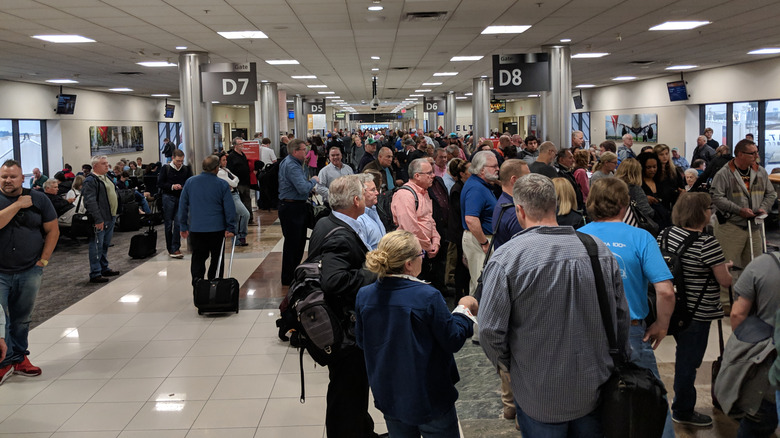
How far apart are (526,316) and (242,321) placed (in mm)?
4929

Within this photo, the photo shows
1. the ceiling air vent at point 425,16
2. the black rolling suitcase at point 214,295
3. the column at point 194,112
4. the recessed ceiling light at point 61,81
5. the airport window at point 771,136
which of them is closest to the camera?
the black rolling suitcase at point 214,295

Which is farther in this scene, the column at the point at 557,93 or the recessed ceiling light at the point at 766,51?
the recessed ceiling light at the point at 766,51

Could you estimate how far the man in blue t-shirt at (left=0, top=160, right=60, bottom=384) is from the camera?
16.7 feet

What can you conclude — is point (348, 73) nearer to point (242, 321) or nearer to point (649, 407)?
point (242, 321)

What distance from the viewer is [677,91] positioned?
19.7 m

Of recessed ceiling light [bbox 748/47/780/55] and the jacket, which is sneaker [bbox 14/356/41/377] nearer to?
the jacket

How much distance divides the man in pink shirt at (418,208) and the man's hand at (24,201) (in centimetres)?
308

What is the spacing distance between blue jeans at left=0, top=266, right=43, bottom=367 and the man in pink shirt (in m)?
3.10

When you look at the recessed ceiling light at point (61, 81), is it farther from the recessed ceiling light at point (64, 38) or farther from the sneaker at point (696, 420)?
the sneaker at point (696, 420)

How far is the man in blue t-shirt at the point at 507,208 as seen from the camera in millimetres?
4461

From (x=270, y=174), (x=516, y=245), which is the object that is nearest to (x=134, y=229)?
(x=270, y=174)

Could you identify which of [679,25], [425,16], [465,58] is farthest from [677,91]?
[425,16]

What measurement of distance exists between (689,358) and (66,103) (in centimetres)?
2121

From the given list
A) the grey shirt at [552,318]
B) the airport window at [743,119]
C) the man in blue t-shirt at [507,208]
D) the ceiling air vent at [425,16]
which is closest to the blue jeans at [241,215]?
the ceiling air vent at [425,16]
